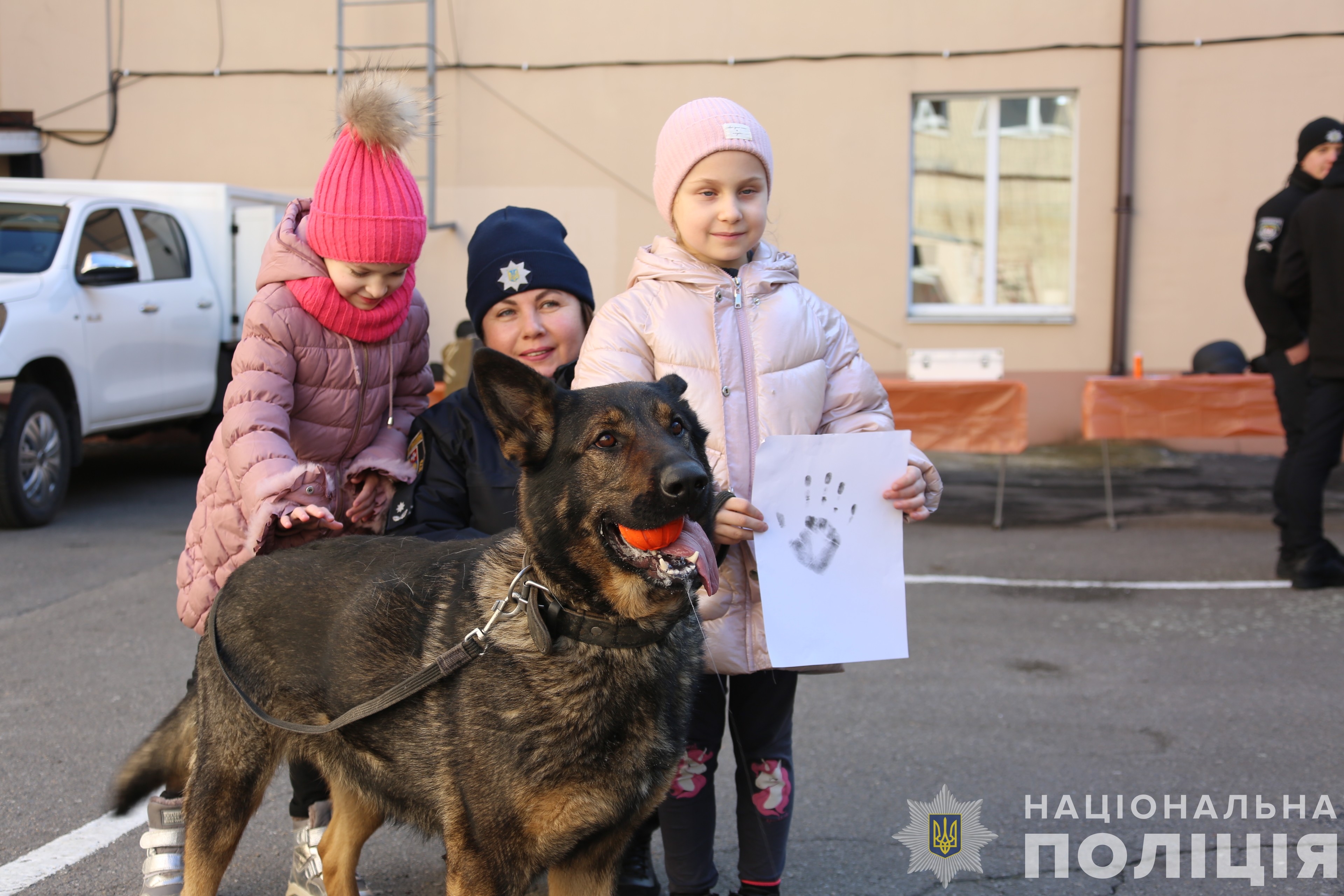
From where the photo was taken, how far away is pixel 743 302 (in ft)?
9.53

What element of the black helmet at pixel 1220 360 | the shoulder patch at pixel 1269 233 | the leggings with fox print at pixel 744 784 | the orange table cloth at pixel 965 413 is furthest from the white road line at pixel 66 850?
the black helmet at pixel 1220 360

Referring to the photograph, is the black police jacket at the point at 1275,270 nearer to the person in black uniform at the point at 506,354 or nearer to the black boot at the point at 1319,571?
the black boot at the point at 1319,571

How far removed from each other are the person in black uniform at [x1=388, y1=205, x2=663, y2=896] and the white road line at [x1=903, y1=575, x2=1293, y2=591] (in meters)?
4.06

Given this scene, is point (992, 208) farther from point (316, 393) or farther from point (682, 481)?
point (682, 481)

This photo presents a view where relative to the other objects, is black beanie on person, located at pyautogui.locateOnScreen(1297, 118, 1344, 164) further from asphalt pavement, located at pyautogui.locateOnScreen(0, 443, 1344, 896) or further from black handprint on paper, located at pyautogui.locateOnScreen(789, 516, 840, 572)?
black handprint on paper, located at pyautogui.locateOnScreen(789, 516, 840, 572)

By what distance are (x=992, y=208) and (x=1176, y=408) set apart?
189 inches

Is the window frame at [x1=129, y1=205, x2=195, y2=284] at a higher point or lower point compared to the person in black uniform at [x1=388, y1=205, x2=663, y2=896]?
higher

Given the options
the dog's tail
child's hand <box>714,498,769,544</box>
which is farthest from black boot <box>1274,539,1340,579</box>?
the dog's tail

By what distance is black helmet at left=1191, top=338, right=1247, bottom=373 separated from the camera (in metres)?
10.1

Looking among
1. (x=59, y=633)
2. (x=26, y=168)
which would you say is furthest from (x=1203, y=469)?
(x=26, y=168)

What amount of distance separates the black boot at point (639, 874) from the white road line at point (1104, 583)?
400cm

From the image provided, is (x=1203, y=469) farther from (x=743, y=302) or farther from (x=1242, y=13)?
(x=743, y=302)

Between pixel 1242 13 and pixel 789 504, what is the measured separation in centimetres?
1180

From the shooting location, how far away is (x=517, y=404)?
7.68 ft
